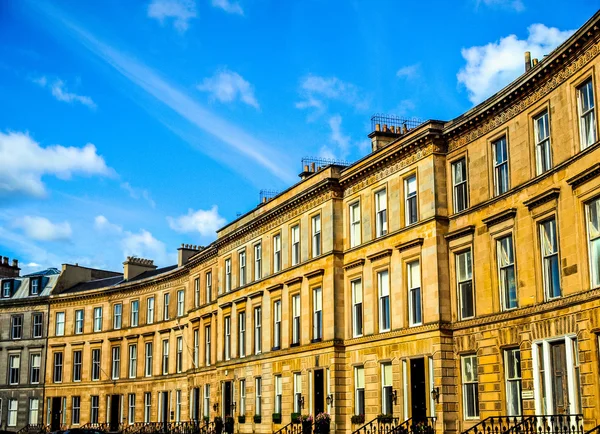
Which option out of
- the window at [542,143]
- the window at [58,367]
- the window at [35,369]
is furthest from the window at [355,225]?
the window at [35,369]

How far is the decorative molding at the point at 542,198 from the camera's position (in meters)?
27.8

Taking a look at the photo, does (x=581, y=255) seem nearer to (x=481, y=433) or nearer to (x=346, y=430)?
(x=481, y=433)

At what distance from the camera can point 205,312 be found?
2239 inches

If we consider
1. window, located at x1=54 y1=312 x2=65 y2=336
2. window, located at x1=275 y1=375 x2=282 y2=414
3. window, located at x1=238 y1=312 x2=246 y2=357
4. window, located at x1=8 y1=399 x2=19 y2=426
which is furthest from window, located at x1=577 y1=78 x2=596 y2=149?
window, located at x1=8 y1=399 x2=19 y2=426

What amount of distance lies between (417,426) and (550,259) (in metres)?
9.31

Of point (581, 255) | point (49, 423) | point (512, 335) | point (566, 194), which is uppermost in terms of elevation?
point (566, 194)

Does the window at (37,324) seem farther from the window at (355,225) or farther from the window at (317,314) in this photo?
the window at (355,225)

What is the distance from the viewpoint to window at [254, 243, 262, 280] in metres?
49.1

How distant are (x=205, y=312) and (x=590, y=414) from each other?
114 feet

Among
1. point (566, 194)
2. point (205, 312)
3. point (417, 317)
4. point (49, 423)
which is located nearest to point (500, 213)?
point (566, 194)

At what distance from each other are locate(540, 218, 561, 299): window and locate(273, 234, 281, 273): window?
2037 cm

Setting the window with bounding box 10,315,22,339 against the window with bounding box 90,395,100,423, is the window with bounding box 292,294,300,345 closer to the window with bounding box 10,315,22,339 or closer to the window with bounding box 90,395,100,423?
the window with bounding box 90,395,100,423

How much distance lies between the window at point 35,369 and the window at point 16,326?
3022 mm

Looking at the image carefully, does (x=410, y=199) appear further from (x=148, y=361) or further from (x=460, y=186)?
(x=148, y=361)
